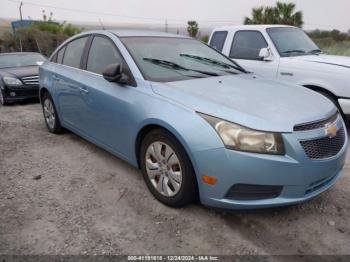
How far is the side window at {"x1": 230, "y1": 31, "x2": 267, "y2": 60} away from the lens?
6.15 metres

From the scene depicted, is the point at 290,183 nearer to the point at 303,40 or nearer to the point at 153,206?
the point at 153,206

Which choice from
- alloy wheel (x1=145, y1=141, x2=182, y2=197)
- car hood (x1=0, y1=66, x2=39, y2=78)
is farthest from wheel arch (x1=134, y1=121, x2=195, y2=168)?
car hood (x1=0, y1=66, x2=39, y2=78)

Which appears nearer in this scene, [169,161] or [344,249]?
[344,249]

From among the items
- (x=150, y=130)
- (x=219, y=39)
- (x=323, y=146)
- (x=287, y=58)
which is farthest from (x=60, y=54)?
(x=323, y=146)

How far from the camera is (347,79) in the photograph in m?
4.98

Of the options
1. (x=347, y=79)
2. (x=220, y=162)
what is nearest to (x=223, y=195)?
(x=220, y=162)

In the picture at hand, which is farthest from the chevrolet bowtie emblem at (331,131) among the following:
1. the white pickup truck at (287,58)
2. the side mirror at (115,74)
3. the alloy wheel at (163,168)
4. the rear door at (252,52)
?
the rear door at (252,52)

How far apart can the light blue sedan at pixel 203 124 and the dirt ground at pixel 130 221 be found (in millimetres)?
260

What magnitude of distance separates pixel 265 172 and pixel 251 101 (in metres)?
0.67

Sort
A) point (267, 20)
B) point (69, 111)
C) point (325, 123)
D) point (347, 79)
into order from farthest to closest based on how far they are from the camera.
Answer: point (267, 20) → point (347, 79) → point (69, 111) → point (325, 123)

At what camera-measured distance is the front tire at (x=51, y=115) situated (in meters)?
5.18

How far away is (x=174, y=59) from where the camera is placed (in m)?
3.80

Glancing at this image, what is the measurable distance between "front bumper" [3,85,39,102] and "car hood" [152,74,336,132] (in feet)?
18.8

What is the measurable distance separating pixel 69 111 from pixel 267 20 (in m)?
18.1
